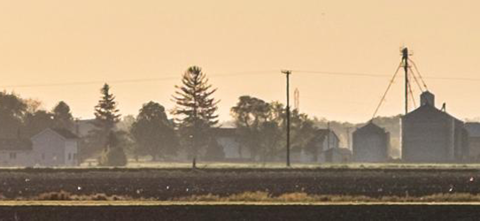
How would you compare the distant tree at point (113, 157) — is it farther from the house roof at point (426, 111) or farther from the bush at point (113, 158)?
the house roof at point (426, 111)

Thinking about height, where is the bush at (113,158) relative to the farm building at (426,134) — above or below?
below

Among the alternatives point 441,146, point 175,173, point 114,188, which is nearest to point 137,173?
point 175,173

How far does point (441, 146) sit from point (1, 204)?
501 feet

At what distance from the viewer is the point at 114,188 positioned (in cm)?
9256

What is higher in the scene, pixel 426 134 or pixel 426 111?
pixel 426 111

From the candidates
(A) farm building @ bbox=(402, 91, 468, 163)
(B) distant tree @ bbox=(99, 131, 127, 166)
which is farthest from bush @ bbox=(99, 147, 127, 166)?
(A) farm building @ bbox=(402, 91, 468, 163)
